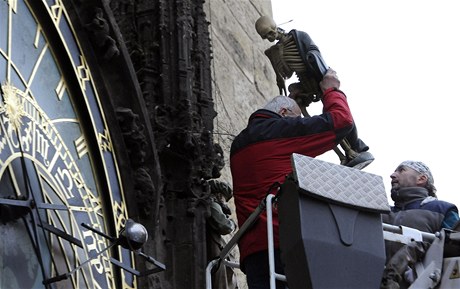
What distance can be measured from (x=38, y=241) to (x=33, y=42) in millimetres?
696

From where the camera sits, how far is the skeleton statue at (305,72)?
755 centimetres

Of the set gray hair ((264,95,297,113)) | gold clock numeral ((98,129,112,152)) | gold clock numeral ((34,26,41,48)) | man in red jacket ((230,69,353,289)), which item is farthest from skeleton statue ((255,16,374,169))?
gold clock numeral ((34,26,41,48))

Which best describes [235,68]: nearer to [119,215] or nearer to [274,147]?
[274,147]

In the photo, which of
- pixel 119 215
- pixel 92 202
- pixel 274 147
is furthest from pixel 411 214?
pixel 92 202

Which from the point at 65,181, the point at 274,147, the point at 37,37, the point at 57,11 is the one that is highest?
the point at 57,11

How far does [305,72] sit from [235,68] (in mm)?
1935

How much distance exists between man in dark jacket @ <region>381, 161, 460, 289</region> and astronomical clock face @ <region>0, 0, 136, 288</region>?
0.85m

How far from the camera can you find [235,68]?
952cm

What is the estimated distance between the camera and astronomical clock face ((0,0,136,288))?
20.8ft

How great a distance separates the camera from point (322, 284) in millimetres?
6406

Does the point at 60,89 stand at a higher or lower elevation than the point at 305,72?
lower

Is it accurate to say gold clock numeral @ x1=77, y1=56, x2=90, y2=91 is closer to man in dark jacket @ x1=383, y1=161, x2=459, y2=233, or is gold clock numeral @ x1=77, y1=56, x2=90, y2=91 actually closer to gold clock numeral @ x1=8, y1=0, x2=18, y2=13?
gold clock numeral @ x1=8, y1=0, x2=18, y2=13

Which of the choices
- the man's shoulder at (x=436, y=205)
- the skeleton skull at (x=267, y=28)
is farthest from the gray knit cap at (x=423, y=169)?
the skeleton skull at (x=267, y=28)

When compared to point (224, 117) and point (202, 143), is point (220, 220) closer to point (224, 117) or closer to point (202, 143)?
point (202, 143)
